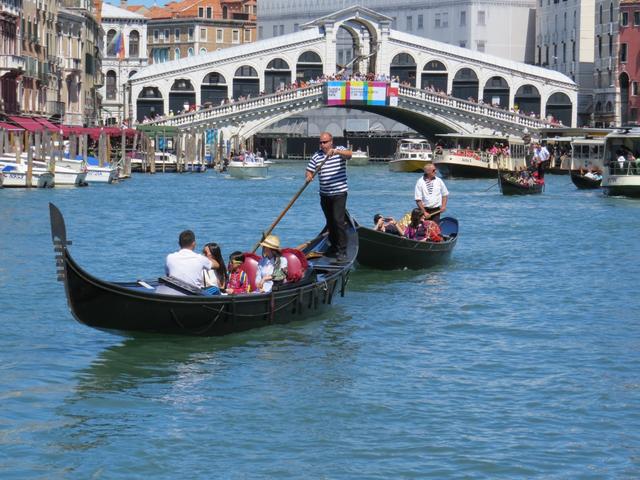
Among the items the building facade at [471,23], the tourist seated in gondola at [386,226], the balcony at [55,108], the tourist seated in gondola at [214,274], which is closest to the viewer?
the tourist seated in gondola at [214,274]

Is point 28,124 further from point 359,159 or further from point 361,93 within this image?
point 359,159

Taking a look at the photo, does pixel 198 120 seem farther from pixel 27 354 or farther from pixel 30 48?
pixel 27 354

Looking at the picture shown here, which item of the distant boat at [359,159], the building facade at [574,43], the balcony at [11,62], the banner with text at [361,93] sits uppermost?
the building facade at [574,43]

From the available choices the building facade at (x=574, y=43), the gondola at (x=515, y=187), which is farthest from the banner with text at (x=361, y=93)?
the gondola at (x=515, y=187)

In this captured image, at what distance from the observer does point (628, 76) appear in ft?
196

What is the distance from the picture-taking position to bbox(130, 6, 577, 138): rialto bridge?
5797 cm

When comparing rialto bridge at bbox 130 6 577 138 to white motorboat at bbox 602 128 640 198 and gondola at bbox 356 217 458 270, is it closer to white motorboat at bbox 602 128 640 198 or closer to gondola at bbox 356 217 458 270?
white motorboat at bbox 602 128 640 198

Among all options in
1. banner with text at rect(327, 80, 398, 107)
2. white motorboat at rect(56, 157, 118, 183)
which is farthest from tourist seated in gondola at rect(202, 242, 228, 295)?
banner with text at rect(327, 80, 398, 107)

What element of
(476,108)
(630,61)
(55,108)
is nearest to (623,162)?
(55,108)

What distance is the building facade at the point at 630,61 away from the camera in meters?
58.5

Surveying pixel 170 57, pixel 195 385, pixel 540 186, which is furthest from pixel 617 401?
pixel 170 57

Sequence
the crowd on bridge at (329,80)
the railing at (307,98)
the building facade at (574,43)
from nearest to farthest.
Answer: the railing at (307,98), the crowd on bridge at (329,80), the building facade at (574,43)

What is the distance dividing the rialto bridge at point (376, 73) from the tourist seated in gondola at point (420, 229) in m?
39.8

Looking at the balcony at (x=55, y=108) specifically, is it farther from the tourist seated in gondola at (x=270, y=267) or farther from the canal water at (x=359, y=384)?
the tourist seated in gondola at (x=270, y=267)
